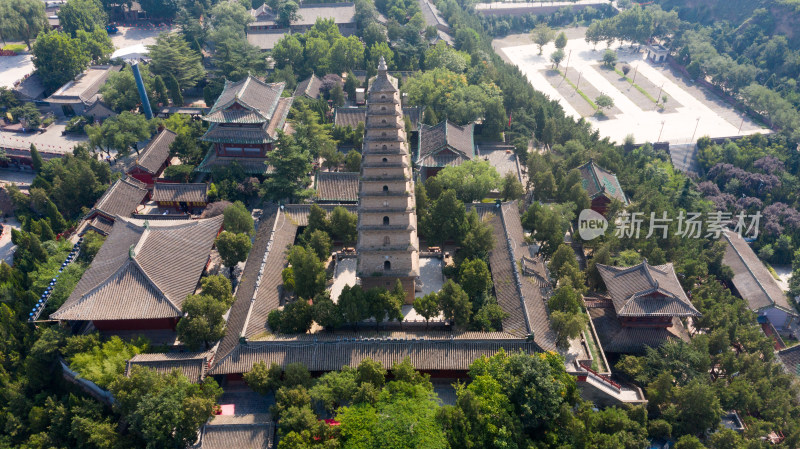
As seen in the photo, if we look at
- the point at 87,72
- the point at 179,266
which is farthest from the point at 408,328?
the point at 87,72

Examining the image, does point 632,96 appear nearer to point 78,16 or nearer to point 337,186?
point 337,186

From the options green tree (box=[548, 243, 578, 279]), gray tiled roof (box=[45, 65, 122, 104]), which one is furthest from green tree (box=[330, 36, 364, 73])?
green tree (box=[548, 243, 578, 279])

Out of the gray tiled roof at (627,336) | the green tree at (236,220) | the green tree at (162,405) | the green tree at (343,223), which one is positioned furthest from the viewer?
the green tree at (236,220)

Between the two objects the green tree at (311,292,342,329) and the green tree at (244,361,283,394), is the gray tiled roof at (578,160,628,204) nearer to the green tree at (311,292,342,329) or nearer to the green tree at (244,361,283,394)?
the green tree at (311,292,342,329)

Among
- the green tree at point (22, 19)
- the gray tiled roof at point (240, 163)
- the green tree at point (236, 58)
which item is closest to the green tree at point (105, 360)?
the gray tiled roof at point (240, 163)

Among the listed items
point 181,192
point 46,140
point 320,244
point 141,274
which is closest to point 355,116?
point 181,192

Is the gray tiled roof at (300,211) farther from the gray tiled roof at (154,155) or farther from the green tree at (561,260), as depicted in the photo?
the gray tiled roof at (154,155)

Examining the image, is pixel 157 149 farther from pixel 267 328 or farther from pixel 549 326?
pixel 549 326

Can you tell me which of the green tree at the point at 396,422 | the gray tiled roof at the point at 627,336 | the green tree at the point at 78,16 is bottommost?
the gray tiled roof at the point at 627,336
